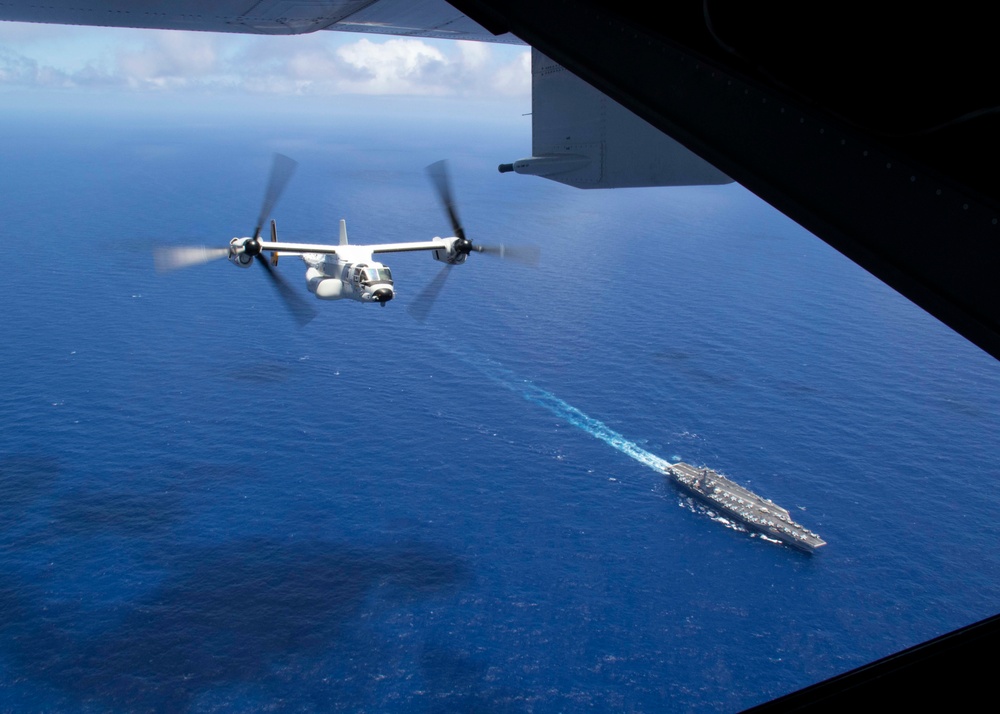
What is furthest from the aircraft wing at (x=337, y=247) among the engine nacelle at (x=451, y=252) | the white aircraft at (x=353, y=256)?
the engine nacelle at (x=451, y=252)

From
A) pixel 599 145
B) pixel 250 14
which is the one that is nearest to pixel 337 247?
pixel 250 14

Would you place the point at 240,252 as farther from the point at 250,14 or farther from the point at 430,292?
the point at 250,14

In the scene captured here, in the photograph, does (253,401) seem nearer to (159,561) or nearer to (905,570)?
(159,561)

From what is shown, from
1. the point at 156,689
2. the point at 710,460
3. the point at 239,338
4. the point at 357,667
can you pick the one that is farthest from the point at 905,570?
the point at 239,338

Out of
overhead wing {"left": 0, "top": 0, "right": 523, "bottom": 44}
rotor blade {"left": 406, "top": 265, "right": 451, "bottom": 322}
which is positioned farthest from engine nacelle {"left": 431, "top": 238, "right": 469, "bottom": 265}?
overhead wing {"left": 0, "top": 0, "right": 523, "bottom": 44}

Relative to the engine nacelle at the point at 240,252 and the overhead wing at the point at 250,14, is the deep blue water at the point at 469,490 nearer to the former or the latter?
the engine nacelle at the point at 240,252
